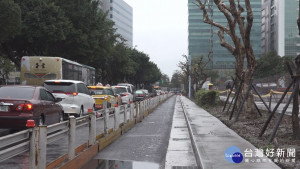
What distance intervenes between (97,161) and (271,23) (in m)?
122

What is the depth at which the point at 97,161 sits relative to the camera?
8.49 m

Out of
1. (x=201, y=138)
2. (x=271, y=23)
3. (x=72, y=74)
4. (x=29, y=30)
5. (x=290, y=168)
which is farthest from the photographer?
(x=271, y=23)

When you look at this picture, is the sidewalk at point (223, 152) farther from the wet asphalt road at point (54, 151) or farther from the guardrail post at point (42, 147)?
the guardrail post at point (42, 147)

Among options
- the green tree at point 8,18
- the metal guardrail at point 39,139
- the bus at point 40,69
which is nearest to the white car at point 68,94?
the bus at point 40,69

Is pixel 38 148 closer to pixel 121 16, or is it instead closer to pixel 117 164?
pixel 117 164

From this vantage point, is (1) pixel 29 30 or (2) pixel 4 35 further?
(1) pixel 29 30

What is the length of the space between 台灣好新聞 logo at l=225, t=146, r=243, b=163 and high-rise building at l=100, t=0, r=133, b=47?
11455 cm

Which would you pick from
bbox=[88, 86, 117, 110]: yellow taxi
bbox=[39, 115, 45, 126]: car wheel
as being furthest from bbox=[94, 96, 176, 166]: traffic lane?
bbox=[88, 86, 117, 110]: yellow taxi

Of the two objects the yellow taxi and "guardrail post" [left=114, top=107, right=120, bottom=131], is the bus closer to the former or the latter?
the yellow taxi

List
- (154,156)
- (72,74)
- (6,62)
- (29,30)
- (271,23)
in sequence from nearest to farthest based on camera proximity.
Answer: (154,156) → (72,74) → (29,30) → (6,62) → (271,23)

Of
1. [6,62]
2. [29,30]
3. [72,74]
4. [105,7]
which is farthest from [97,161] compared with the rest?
[105,7]

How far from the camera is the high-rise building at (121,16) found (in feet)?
413

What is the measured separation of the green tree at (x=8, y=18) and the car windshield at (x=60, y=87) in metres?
9.93

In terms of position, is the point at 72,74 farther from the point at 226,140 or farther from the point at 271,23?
the point at 271,23
